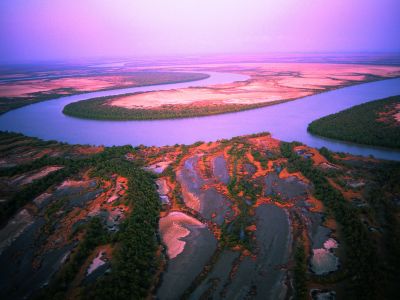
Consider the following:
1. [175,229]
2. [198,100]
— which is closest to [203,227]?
[175,229]

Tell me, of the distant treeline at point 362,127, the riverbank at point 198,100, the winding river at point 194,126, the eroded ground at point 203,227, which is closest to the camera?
the eroded ground at point 203,227

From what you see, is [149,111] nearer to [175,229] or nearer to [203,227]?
[175,229]

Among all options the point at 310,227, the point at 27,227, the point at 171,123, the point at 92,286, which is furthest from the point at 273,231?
the point at 171,123

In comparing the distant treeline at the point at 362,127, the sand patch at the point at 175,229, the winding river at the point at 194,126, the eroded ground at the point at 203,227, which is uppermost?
the distant treeline at the point at 362,127

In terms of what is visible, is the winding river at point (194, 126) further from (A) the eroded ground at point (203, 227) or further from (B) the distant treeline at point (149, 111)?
(A) the eroded ground at point (203, 227)

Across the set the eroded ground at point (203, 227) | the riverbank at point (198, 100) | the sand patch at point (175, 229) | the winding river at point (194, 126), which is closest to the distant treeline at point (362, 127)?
the winding river at point (194, 126)
